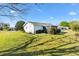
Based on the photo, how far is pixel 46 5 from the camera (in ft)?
7.79

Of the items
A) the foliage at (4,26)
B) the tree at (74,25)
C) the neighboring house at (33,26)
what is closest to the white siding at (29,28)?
the neighboring house at (33,26)

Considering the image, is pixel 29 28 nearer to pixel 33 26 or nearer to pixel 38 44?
pixel 33 26

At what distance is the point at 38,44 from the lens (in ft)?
7.85

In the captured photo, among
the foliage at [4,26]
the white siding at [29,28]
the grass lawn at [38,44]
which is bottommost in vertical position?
the grass lawn at [38,44]

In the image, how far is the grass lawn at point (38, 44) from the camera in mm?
2365

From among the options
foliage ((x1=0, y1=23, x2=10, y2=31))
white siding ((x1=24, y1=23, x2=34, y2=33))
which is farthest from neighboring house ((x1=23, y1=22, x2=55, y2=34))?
foliage ((x1=0, y1=23, x2=10, y2=31))

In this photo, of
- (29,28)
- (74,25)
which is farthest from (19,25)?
(74,25)

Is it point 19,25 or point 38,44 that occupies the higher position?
point 19,25

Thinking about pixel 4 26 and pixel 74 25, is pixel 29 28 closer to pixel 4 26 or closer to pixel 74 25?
pixel 4 26

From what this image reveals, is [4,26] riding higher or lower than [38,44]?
higher

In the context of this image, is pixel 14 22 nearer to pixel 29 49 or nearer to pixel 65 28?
pixel 29 49

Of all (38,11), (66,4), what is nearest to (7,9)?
(38,11)

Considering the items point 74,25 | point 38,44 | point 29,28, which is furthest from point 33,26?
point 74,25

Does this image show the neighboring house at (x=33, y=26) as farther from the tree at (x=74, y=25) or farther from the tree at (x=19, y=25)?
the tree at (x=74, y=25)
